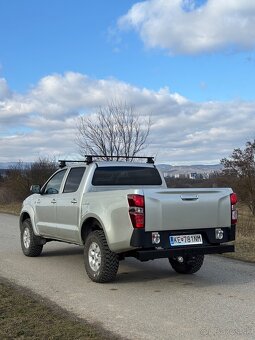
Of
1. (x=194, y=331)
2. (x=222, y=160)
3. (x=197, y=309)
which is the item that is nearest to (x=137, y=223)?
(x=197, y=309)

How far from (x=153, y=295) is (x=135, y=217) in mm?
1103

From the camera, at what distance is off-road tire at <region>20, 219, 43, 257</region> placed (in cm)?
1015

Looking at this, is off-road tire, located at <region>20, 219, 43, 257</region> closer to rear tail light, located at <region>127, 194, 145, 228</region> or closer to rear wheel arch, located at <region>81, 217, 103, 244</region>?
rear wheel arch, located at <region>81, 217, 103, 244</region>

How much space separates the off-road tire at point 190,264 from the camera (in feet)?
27.3

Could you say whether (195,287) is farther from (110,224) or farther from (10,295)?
(10,295)

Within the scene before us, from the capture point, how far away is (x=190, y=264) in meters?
8.35

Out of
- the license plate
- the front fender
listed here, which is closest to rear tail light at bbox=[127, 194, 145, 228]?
the license plate

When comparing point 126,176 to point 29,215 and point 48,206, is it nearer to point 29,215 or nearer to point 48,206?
point 48,206

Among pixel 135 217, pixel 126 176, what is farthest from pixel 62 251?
pixel 135 217

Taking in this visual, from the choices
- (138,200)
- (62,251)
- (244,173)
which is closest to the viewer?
(138,200)

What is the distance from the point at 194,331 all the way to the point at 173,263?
11.3 feet

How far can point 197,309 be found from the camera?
237 inches

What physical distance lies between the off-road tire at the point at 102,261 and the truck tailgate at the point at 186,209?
864mm

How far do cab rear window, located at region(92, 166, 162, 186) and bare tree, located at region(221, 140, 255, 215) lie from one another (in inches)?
641
